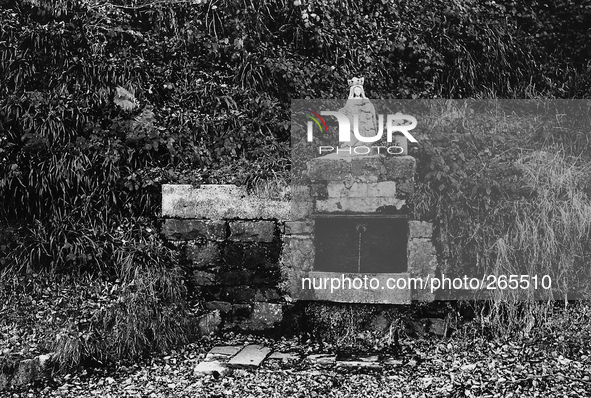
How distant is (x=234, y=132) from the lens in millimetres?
6340

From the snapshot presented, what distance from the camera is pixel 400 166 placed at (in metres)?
4.75

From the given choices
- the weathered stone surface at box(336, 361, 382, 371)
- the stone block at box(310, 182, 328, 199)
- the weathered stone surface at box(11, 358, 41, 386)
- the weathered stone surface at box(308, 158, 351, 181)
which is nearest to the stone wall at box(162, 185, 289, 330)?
the stone block at box(310, 182, 328, 199)

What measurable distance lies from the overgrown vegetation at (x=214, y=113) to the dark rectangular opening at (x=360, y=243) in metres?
0.38

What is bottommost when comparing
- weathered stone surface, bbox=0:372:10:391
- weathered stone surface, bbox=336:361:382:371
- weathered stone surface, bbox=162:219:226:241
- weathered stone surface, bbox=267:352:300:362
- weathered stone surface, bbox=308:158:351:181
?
weathered stone surface, bbox=0:372:10:391

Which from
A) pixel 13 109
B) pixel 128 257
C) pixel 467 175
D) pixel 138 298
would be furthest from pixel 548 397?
pixel 13 109

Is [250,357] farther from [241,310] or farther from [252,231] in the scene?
[252,231]

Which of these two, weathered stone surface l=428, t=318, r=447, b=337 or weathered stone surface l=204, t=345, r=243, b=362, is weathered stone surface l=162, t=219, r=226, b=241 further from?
weathered stone surface l=428, t=318, r=447, b=337

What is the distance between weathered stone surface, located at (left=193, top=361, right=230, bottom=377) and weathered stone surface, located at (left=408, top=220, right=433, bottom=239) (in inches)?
72.1

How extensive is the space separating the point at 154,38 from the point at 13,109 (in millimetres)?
2147

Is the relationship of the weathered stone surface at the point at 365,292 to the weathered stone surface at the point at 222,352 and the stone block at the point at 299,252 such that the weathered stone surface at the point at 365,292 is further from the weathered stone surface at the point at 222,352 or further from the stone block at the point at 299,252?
the weathered stone surface at the point at 222,352

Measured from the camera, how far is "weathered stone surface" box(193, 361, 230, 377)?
425cm

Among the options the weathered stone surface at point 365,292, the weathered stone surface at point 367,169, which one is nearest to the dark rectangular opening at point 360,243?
the weathered stone surface at point 365,292

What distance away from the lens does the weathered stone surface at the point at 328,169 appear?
479cm

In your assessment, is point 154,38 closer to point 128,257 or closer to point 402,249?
point 128,257
